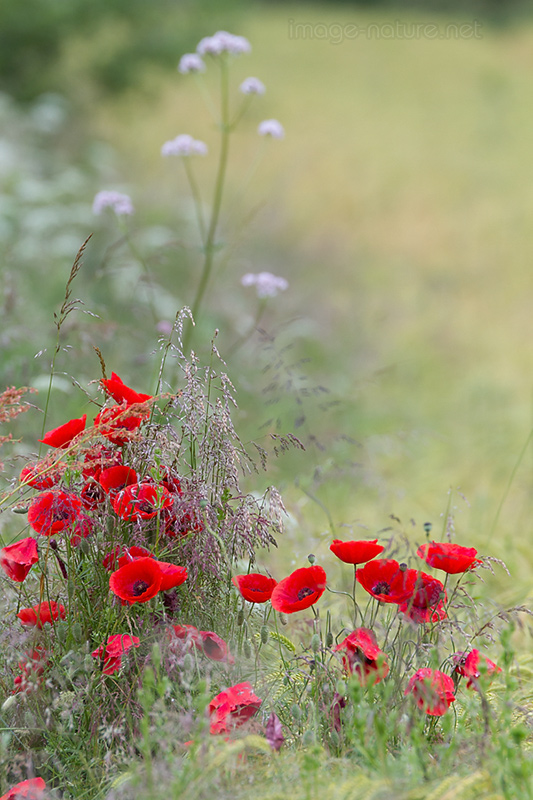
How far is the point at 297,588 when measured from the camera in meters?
0.99

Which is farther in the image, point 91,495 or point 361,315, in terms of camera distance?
point 361,315

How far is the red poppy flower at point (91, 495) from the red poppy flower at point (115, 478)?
0.03m

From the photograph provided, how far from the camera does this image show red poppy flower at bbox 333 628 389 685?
3.04 ft

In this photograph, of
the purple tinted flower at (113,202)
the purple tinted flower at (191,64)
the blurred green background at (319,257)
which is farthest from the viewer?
the blurred green background at (319,257)

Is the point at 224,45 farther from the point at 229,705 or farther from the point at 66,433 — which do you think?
the point at 229,705

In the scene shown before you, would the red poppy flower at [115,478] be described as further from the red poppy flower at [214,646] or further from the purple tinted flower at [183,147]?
the purple tinted flower at [183,147]

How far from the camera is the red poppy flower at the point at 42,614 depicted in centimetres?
104

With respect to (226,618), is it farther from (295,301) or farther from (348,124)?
(348,124)

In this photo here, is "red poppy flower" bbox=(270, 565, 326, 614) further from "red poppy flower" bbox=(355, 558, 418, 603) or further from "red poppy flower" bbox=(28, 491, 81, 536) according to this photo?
"red poppy flower" bbox=(28, 491, 81, 536)

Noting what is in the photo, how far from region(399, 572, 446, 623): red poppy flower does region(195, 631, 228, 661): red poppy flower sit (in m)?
0.24

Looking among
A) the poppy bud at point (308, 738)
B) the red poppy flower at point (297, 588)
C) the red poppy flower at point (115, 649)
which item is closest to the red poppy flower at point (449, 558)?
the red poppy flower at point (297, 588)

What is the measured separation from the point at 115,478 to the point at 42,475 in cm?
10

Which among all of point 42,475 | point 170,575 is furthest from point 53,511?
point 170,575

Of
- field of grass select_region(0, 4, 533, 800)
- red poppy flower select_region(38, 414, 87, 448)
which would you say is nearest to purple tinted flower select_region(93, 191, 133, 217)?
field of grass select_region(0, 4, 533, 800)
